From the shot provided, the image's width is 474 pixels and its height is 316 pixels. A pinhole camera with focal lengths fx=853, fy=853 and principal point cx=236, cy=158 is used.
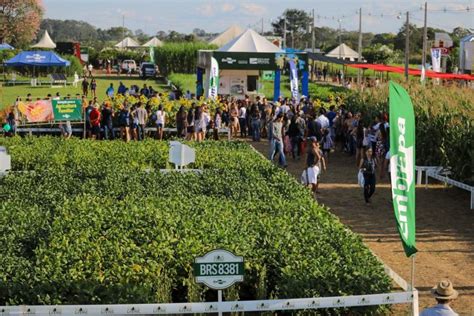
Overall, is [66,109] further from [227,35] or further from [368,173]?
[227,35]

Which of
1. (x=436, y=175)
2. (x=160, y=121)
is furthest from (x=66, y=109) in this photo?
(x=436, y=175)

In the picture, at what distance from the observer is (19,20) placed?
8856 centimetres

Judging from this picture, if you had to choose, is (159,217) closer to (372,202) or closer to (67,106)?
(372,202)

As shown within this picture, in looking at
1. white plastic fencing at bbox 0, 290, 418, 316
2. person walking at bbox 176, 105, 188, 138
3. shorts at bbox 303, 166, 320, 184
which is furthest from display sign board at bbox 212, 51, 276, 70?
white plastic fencing at bbox 0, 290, 418, 316

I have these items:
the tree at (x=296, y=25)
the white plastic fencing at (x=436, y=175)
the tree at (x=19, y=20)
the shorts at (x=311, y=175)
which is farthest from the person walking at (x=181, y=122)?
the tree at (x=296, y=25)

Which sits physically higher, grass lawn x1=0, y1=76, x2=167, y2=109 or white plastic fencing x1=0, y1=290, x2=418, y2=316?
grass lawn x1=0, y1=76, x2=167, y2=109

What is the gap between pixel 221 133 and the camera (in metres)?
29.4

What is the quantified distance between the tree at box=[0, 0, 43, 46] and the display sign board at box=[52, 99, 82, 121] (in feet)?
203

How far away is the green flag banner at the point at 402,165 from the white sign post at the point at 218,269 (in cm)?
202

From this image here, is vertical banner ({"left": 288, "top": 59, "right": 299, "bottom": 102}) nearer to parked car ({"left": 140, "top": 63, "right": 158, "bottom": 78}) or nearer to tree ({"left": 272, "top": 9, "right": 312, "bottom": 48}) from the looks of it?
parked car ({"left": 140, "top": 63, "right": 158, "bottom": 78})

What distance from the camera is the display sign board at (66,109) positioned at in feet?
92.5

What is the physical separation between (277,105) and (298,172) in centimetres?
706

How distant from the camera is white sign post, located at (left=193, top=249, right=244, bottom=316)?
8.33 meters

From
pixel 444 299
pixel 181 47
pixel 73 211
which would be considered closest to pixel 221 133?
pixel 73 211
